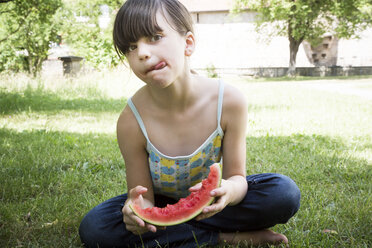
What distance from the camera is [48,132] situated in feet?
18.5

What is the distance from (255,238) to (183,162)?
0.63 meters

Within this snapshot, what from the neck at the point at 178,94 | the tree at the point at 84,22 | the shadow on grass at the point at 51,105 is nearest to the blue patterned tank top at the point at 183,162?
the neck at the point at 178,94

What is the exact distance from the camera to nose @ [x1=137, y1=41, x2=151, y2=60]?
73.9 inches

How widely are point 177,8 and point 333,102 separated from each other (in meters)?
8.00

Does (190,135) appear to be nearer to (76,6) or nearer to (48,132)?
(48,132)

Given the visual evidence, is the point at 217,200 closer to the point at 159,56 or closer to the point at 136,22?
the point at 159,56

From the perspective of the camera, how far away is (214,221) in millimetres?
2289

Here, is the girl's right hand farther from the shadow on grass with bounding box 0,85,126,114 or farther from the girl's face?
the shadow on grass with bounding box 0,85,126,114

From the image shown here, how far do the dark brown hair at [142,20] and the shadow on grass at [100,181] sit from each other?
1312mm

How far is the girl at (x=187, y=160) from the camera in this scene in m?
2.15

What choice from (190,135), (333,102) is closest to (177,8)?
(190,135)

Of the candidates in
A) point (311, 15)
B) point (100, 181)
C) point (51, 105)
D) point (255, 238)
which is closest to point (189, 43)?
point (255, 238)

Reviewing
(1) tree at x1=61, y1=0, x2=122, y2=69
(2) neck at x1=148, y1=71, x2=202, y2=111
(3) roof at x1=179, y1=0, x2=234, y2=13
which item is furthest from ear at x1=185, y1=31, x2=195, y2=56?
(3) roof at x1=179, y1=0, x2=234, y2=13

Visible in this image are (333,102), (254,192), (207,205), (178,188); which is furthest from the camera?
(333,102)
